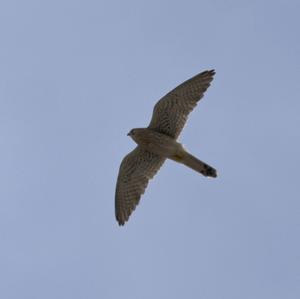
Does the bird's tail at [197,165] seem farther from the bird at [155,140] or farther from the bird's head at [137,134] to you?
the bird's head at [137,134]

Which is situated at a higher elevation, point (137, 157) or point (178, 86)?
point (178, 86)

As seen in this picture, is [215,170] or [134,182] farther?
[134,182]

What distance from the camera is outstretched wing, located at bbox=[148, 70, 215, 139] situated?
11.6 meters

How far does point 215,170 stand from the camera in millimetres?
10922

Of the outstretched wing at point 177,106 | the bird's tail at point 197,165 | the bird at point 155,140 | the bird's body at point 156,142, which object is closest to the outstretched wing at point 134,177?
the bird at point 155,140

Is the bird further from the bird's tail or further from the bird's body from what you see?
the bird's tail

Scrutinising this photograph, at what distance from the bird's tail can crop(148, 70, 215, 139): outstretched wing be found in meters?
0.75

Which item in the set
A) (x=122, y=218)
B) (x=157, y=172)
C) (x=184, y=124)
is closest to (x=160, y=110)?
(x=184, y=124)

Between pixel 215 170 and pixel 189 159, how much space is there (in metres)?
0.58

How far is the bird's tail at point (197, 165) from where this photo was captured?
10.9 metres

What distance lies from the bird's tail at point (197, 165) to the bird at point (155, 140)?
0.92ft

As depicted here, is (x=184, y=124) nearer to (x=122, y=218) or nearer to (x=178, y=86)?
(x=178, y=86)

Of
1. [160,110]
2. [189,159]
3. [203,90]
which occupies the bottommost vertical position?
[189,159]

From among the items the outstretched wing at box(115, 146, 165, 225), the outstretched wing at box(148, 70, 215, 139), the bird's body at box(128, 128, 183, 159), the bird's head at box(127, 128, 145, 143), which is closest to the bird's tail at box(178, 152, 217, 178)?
the bird's body at box(128, 128, 183, 159)
